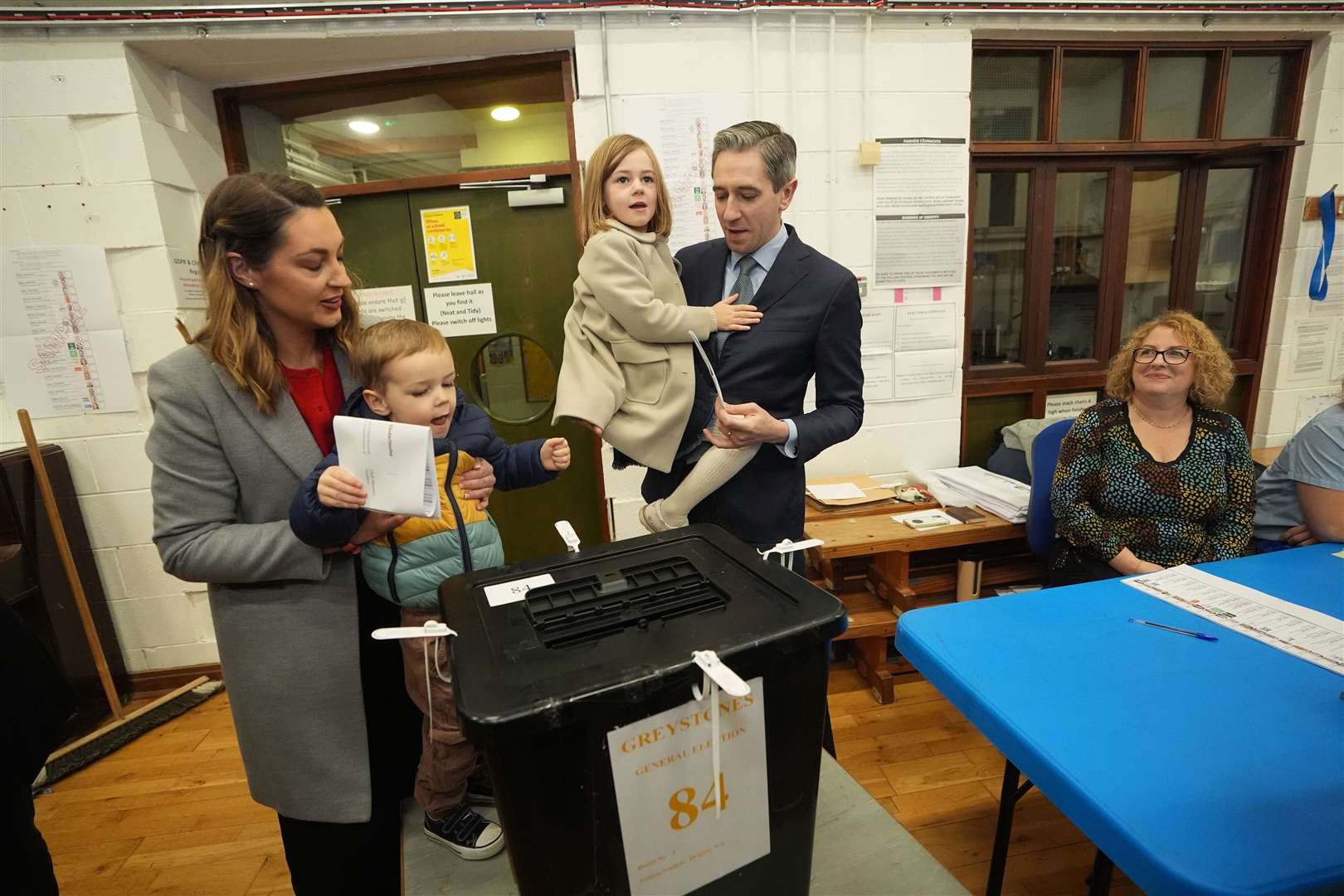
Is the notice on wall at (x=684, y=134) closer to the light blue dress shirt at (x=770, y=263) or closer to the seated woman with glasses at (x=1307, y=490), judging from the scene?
the light blue dress shirt at (x=770, y=263)

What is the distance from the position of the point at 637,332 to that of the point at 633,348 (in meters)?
0.04

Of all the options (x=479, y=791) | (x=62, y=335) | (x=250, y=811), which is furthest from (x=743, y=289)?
(x=62, y=335)

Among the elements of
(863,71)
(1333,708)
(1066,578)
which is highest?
(863,71)

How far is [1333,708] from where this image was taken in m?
0.89

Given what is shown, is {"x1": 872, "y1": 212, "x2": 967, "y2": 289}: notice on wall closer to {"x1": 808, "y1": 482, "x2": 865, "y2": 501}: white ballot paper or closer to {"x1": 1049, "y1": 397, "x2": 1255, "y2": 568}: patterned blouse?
{"x1": 808, "y1": 482, "x2": 865, "y2": 501}: white ballot paper

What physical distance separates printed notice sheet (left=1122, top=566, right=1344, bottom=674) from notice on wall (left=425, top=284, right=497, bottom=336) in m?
2.39

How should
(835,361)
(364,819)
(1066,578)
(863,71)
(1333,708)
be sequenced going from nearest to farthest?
(1333,708)
(364,819)
(835,361)
(1066,578)
(863,71)

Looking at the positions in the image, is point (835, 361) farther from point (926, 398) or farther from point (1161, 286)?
point (1161, 286)

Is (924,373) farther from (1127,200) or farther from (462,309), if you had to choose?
(462,309)

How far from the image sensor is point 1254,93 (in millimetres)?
2754

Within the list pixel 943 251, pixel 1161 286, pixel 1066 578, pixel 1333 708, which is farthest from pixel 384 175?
pixel 1161 286

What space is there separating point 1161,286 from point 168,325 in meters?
4.25

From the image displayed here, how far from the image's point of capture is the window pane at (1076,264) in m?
2.75

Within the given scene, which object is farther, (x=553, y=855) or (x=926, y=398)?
(x=926, y=398)
